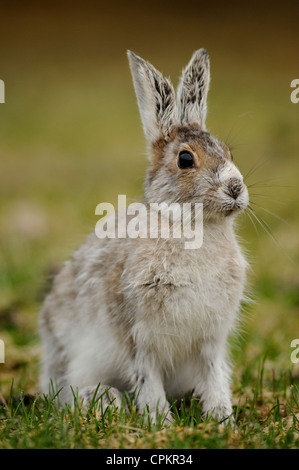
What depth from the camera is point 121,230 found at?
16.9 feet

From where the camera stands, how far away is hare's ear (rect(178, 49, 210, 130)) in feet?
16.8

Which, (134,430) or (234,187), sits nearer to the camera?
(134,430)

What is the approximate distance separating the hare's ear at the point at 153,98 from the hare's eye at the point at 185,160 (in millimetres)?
336

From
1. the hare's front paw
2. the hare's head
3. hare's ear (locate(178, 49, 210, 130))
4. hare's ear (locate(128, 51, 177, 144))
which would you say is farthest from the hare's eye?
the hare's front paw

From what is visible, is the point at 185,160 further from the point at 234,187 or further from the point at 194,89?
the point at 194,89

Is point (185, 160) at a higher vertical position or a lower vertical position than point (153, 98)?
lower

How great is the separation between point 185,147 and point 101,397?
1.90 m

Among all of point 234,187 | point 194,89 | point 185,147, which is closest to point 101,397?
point 234,187

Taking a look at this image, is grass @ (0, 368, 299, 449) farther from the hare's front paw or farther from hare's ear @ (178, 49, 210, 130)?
hare's ear @ (178, 49, 210, 130)

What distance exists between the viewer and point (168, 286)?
14.8ft

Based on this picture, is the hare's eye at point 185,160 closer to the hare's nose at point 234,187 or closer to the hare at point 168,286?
the hare at point 168,286
